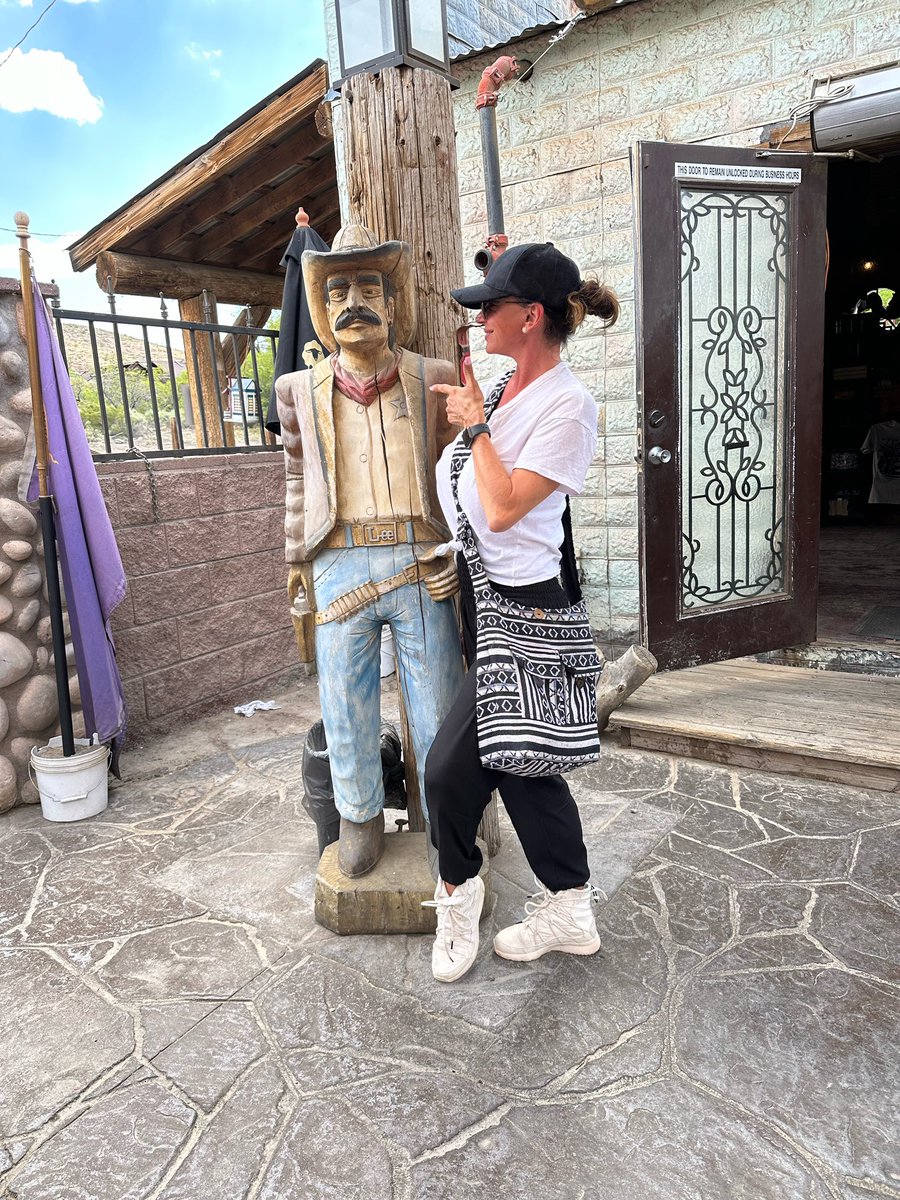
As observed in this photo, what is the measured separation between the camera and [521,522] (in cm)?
215

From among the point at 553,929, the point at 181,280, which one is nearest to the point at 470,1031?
the point at 553,929

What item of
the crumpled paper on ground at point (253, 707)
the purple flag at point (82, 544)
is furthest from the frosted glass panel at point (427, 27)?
the crumpled paper on ground at point (253, 707)

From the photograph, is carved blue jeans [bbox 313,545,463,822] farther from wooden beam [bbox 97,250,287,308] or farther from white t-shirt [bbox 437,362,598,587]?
wooden beam [bbox 97,250,287,308]

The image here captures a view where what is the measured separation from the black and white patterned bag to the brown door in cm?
235

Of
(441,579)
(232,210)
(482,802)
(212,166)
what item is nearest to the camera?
(482,802)

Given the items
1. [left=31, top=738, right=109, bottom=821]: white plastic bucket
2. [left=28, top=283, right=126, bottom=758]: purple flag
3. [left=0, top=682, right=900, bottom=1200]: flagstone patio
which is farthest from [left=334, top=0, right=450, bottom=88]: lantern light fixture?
[left=31, top=738, right=109, bottom=821]: white plastic bucket

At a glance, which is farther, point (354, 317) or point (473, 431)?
point (354, 317)

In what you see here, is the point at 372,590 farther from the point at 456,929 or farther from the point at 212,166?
the point at 212,166

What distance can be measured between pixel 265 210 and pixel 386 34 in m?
5.29

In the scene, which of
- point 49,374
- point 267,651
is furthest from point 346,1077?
point 267,651

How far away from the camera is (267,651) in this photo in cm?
562

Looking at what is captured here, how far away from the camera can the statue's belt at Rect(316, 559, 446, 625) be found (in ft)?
8.30

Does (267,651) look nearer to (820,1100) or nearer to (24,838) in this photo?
(24,838)

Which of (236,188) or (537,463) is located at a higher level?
(236,188)
